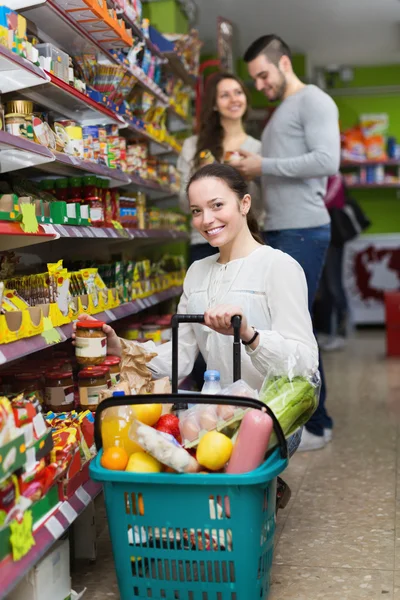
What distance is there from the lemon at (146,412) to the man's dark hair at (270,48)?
2.32m

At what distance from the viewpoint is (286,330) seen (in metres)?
2.43

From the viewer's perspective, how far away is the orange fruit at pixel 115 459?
2021 mm

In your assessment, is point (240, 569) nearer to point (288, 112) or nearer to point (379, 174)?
point (288, 112)

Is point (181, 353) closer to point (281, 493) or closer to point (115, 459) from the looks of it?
point (281, 493)

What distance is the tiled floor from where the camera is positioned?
2.40 metres

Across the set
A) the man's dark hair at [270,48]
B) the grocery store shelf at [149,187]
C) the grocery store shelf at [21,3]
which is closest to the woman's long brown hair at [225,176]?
the grocery store shelf at [21,3]

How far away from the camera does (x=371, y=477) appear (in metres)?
3.52

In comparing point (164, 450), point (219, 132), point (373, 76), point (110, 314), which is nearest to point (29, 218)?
point (164, 450)

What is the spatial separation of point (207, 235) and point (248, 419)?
0.81m

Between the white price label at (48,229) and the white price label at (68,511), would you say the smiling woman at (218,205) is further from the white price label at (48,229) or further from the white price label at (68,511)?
the white price label at (68,511)

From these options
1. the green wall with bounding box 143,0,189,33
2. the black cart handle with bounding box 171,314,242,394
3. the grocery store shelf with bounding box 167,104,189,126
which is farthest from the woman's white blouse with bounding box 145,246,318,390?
the green wall with bounding box 143,0,189,33

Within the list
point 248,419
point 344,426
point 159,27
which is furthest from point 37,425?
point 159,27

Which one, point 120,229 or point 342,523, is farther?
point 120,229

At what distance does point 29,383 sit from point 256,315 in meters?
0.80
